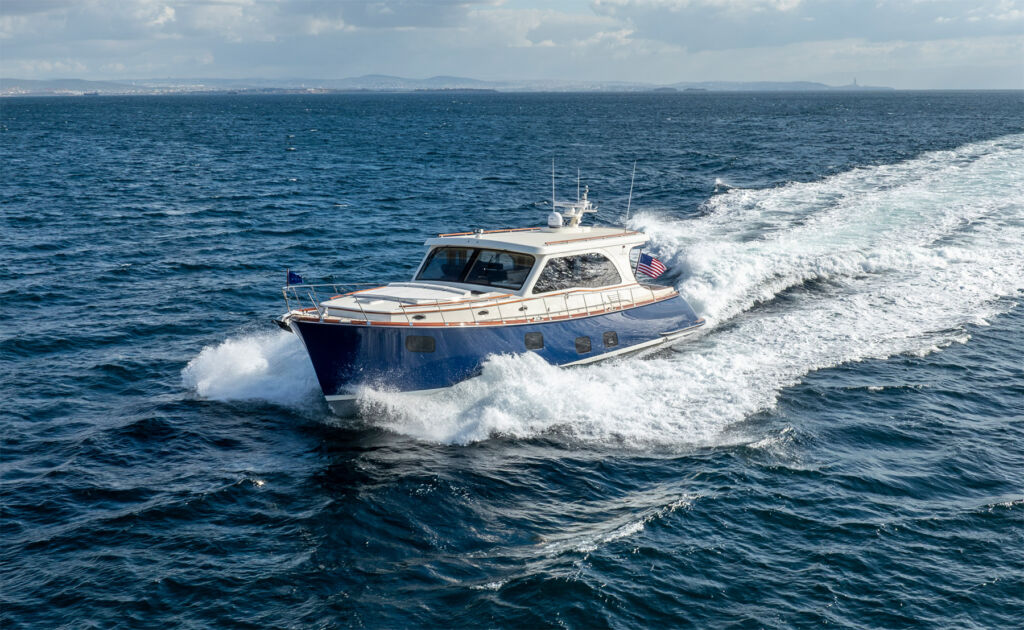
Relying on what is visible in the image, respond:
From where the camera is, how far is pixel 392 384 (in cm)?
1716

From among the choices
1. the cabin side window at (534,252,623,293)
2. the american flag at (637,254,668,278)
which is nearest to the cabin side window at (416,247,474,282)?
the cabin side window at (534,252,623,293)

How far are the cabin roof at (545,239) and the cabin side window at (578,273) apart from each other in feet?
0.94

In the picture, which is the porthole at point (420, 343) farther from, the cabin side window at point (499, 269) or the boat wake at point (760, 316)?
the cabin side window at point (499, 269)

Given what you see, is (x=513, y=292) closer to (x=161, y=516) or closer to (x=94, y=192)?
(x=161, y=516)

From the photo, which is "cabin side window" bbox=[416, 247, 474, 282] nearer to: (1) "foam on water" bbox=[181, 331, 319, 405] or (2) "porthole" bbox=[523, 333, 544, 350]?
(2) "porthole" bbox=[523, 333, 544, 350]

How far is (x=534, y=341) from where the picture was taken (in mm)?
18688

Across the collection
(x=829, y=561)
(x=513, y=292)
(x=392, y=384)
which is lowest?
(x=829, y=561)

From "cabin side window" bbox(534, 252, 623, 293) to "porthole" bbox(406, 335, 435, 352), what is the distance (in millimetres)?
3338

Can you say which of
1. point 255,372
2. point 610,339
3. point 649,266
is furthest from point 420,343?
point 649,266

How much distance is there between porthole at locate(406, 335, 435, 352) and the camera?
1708 centimetres

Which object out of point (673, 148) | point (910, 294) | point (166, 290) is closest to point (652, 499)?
point (910, 294)

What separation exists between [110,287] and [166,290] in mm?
1984

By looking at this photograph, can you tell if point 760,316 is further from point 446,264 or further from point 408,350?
point 408,350

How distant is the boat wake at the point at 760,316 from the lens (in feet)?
56.7
